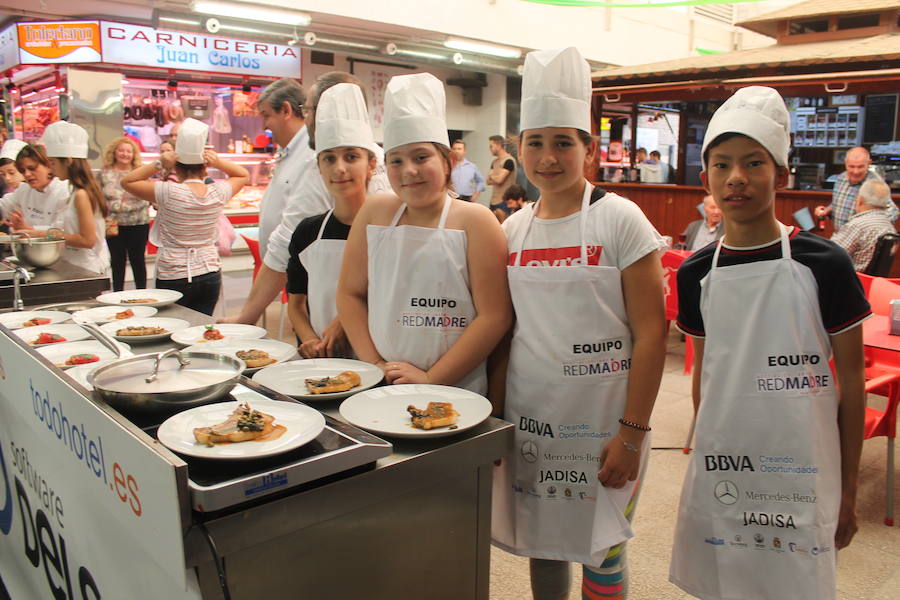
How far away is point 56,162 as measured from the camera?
163 inches

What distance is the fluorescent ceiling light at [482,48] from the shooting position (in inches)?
382

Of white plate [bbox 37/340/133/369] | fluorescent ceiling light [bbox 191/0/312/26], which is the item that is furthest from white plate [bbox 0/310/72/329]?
fluorescent ceiling light [bbox 191/0/312/26]

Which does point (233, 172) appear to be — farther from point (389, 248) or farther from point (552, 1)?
point (552, 1)

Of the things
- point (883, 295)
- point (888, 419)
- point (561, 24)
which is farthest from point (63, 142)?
point (561, 24)

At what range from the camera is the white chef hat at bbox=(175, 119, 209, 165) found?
3.75 m

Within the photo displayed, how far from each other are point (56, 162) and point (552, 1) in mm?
6857

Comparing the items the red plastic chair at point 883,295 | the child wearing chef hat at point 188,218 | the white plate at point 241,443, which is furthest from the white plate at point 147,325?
the red plastic chair at point 883,295

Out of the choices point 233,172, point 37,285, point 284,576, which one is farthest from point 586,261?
point 233,172

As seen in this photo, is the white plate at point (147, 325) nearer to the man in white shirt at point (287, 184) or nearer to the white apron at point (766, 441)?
the man in white shirt at point (287, 184)

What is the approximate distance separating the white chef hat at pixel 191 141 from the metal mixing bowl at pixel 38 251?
87 centimetres

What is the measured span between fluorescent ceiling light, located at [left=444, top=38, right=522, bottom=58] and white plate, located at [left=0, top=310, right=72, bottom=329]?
8197 millimetres

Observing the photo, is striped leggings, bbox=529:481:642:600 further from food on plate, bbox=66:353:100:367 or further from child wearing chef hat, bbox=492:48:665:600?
food on plate, bbox=66:353:100:367

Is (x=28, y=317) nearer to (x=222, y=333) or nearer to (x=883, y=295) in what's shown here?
(x=222, y=333)

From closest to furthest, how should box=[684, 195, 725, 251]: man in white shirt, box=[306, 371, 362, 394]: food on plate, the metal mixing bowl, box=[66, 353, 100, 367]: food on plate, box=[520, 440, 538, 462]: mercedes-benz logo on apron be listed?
box=[306, 371, 362, 394]: food on plate
box=[520, 440, 538, 462]: mercedes-benz logo on apron
box=[66, 353, 100, 367]: food on plate
the metal mixing bowl
box=[684, 195, 725, 251]: man in white shirt
